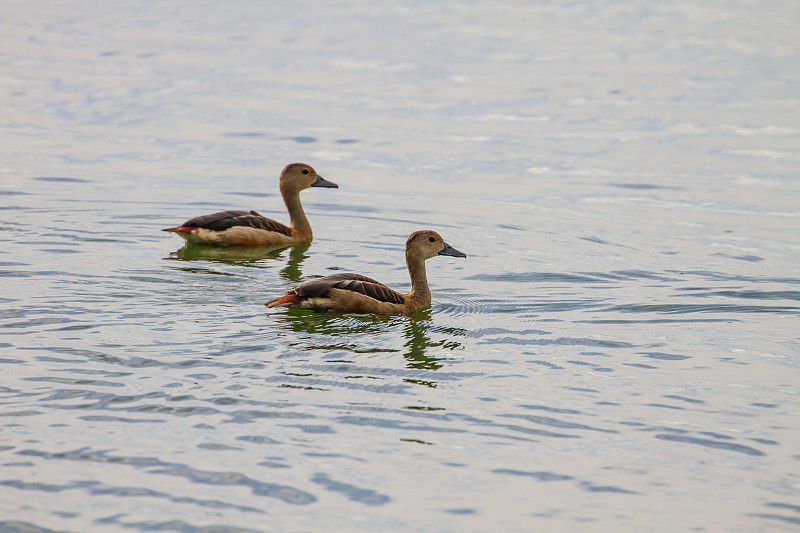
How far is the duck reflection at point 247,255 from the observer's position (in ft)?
46.9

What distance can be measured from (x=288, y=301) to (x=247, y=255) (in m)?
3.44

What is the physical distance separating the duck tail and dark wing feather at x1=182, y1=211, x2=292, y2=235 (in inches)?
138

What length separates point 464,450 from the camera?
8523 millimetres

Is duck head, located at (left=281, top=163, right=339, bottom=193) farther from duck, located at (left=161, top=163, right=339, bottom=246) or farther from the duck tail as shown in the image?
the duck tail

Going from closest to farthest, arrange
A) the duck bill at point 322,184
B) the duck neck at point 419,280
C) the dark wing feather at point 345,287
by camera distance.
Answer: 1. the dark wing feather at point 345,287
2. the duck neck at point 419,280
3. the duck bill at point 322,184

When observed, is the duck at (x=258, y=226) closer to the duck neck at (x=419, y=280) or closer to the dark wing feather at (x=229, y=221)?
the dark wing feather at (x=229, y=221)

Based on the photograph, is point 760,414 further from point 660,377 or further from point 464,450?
point 464,450

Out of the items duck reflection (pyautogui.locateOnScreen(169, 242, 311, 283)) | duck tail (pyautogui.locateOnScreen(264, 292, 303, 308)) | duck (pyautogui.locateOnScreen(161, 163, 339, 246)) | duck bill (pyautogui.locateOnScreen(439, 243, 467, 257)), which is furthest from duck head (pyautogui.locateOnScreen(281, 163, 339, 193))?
duck tail (pyautogui.locateOnScreen(264, 292, 303, 308))

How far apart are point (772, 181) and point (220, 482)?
50.0 feet

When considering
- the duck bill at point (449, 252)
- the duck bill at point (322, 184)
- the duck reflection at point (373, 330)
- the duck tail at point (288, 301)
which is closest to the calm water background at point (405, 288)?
the duck reflection at point (373, 330)

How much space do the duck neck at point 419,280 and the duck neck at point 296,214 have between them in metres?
3.91

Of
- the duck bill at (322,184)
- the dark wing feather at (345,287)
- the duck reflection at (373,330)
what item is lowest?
the duck reflection at (373,330)

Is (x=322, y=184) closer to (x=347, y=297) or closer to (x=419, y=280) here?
(x=419, y=280)

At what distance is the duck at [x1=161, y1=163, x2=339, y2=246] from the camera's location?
591 inches
